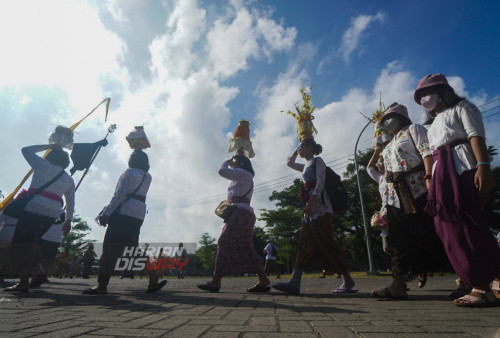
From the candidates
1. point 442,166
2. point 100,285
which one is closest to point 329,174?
point 442,166

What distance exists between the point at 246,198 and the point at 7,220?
200 inches

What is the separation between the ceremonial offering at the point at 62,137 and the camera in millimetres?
4797

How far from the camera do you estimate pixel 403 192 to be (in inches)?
120

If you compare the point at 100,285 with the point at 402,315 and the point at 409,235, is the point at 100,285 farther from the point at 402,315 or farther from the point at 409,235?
the point at 409,235

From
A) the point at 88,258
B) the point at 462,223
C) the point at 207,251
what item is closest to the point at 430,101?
the point at 462,223

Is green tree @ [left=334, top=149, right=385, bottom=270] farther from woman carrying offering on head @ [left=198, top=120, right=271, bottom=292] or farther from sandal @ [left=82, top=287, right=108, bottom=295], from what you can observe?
sandal @ [left=82, top=287, right=108, bottom=295]

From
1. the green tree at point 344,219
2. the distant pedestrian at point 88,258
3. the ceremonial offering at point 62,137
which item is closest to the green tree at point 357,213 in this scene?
the green tree at point 344,219

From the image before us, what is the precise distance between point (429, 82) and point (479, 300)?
2054 millimetres

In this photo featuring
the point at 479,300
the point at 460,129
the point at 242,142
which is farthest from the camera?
the point at 242,142

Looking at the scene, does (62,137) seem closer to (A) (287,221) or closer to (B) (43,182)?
(B) (43,182)

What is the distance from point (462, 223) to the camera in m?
2.45

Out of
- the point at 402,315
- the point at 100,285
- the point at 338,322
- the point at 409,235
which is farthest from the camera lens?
the point at 100,285

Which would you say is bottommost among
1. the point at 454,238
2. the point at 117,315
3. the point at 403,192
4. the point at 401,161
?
the point at 117,315

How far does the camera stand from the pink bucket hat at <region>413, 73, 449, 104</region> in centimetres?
286
